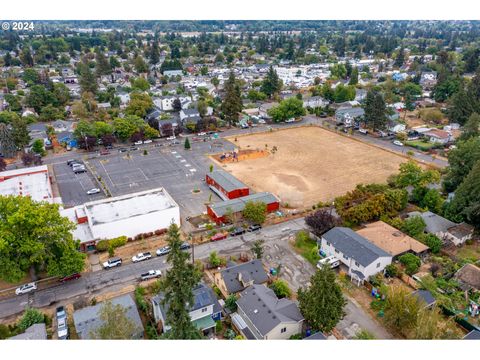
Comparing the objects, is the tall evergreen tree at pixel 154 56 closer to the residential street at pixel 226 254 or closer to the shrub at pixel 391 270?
the residential street at pixel 226 254

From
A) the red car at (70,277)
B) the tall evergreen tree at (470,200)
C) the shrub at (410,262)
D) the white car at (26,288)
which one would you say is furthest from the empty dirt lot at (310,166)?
the white car at (26,288)

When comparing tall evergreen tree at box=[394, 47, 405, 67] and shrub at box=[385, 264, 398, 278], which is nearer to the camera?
shrub at box=[385, 264, 398, 278]

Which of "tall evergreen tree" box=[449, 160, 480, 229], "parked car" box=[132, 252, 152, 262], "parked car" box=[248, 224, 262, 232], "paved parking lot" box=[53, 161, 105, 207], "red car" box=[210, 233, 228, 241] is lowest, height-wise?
"paved parking lot" box=[53, 161, 105, 207]

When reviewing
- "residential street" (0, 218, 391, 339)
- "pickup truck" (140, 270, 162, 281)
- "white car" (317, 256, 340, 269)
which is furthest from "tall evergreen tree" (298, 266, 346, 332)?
"pickup truck" (140, 270, 162, 281)

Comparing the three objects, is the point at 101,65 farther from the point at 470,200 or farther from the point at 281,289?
the point at 470,200

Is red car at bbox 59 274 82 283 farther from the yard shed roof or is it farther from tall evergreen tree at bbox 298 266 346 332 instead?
the yard shed roof

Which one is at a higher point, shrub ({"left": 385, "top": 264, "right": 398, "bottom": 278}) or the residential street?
shrub ({"left": 385, "top": 264, "right": 398, "bottom": 278})

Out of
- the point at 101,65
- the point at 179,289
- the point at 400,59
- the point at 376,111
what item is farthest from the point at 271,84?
the point at 179,289
